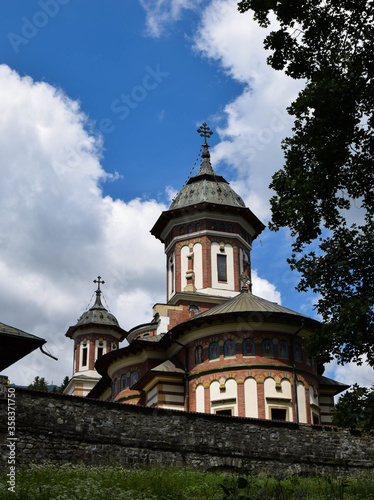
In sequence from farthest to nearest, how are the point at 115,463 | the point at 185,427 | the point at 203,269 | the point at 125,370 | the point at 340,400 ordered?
the point at 203,269 → the point at 125,370 → the point at 185,427 → the point at 115,463 → the point at 340,400

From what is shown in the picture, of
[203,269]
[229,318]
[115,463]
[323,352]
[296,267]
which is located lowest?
[115,463]

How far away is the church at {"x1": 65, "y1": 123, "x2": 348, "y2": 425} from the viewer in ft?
89.5

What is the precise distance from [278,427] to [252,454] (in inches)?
53.8

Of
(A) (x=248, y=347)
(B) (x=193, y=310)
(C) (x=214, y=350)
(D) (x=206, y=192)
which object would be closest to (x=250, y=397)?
(A) (x=248, y=347)

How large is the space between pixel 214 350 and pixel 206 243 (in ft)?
32.9

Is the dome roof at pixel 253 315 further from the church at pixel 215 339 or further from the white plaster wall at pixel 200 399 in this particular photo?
the white plaster wall at pixel 200 399

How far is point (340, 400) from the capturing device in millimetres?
12938

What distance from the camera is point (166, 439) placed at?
17234 mm

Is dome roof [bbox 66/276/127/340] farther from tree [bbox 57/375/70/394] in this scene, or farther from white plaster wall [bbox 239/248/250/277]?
white plaster wall [bbox 239/248/250/277]

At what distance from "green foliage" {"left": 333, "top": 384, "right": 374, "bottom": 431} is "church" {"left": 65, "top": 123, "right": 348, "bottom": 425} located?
7.89 m

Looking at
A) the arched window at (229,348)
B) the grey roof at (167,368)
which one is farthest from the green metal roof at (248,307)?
the grey roof at (167,368)

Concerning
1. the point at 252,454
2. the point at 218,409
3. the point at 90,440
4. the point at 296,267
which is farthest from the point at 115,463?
the point at 218,409

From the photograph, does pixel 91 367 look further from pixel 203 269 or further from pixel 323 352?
pixel 323 352

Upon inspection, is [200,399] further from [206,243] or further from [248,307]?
[206,243]
